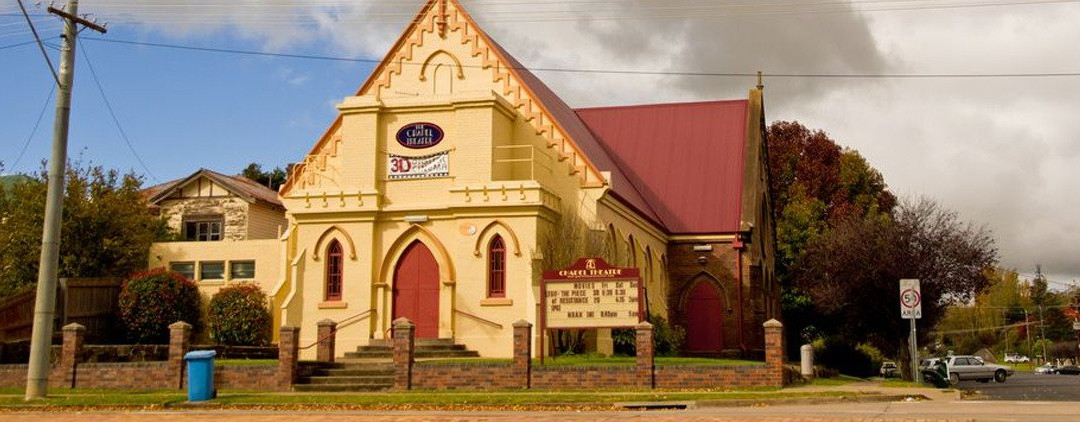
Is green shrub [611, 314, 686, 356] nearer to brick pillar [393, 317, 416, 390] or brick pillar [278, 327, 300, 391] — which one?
brick pillar [393, 317, 416, 390]

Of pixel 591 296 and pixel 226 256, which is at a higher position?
pixel 226 256

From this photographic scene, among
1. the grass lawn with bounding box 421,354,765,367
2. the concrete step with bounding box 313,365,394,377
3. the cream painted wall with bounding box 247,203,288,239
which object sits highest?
the cream painted wall with bounding box 247,203,288,239

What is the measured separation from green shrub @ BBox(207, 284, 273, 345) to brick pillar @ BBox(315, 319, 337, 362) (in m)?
7.70

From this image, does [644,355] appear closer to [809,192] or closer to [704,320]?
[704,320]

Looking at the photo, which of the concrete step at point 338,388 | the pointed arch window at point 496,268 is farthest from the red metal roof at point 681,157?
the concrete step at point 338,388

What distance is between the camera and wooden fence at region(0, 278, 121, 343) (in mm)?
31859

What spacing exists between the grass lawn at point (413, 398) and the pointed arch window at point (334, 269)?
24.6 feet

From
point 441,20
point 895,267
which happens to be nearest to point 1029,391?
point 895,267

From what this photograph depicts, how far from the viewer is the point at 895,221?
120 ft

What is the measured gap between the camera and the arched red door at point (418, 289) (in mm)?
30500

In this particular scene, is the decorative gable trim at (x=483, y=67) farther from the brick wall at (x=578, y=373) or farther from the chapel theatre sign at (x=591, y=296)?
the brick wall at (x=578, y=373)

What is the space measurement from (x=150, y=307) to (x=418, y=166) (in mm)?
9842

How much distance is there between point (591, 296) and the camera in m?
25.6

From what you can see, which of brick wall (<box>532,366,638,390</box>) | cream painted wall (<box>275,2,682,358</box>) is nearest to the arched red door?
cream painted wall (<box>275,2,682,358</box>)
